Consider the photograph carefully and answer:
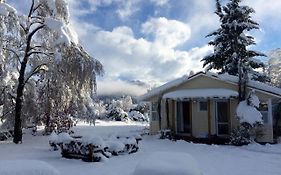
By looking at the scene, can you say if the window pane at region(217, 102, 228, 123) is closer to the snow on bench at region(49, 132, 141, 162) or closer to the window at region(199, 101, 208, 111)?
the window at region(199, 101, 208, 111)

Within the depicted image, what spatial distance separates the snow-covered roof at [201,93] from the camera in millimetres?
19969

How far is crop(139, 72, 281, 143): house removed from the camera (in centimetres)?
1998

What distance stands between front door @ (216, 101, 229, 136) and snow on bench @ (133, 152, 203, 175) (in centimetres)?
1451

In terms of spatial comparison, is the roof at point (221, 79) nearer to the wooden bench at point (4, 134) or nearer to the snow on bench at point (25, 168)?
the wooden bench at point (4, 134)

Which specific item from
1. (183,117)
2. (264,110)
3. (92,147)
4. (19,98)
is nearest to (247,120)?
(264,110)

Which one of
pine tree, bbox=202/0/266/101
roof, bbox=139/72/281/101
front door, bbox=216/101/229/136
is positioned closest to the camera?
roof, bbox=139/72/281/101

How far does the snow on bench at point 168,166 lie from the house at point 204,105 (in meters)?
13.4

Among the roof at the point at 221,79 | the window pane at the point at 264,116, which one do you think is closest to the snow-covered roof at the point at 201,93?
the roof at the point at 221,79

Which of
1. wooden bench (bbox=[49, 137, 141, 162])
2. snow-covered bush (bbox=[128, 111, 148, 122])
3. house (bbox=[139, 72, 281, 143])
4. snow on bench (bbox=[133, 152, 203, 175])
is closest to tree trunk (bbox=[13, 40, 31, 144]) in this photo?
wooden bench (bbox=[49, 137, 141, 162])

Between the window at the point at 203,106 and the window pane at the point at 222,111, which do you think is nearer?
the window pane at the point at 222,111

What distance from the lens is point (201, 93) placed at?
20.8 metres

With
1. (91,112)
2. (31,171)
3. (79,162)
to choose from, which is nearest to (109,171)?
(79,162)

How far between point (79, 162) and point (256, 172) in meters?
6.33

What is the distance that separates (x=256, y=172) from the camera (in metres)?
11.5
